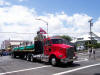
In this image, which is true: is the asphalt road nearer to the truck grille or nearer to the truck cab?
the truck cab

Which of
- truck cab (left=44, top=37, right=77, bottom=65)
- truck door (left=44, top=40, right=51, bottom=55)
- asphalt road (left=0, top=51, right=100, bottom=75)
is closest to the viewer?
asphalt road (left=0, top=51, right=100, bottom=75)

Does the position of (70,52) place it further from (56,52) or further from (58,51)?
(56,52)

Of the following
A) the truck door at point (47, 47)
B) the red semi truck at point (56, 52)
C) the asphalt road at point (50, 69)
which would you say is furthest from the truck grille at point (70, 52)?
the truck door at point (47, 47)

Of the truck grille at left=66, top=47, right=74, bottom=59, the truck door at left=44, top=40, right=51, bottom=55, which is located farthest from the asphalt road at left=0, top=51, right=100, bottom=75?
the truck door at left=44, top=40, right=51, bottom=55

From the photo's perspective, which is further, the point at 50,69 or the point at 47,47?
the point at 47,47

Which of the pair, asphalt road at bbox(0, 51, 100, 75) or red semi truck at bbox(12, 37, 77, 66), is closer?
asphalt road at bbox(0, 51, 100, 75)

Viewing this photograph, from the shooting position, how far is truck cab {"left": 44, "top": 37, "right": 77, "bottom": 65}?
1327 cm

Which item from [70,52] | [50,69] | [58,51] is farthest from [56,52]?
[50,69]

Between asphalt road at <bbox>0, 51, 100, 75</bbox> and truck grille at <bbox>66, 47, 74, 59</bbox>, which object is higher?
truck grille at <bbox>66, 47, 74, 59</bbox>

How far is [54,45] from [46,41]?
4.87 ft

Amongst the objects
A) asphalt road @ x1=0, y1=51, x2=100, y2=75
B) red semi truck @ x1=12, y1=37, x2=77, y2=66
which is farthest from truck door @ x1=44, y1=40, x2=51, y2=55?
asphalt road @ x1=0, y1=51, x2=100, y2=75

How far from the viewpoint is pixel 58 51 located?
13773 millimetres

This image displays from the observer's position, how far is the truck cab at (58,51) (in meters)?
13.3

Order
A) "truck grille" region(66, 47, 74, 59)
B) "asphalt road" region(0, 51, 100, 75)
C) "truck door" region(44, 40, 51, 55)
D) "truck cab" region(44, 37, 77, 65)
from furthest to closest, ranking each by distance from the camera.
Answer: "truck door" region(44, 40, 51, 55)
"truck grille" region(66, 47, 74, 59)
"truck cab" region(44, 37, 77, 65)
"asphalt road" region(0, 51, 100, 75)
